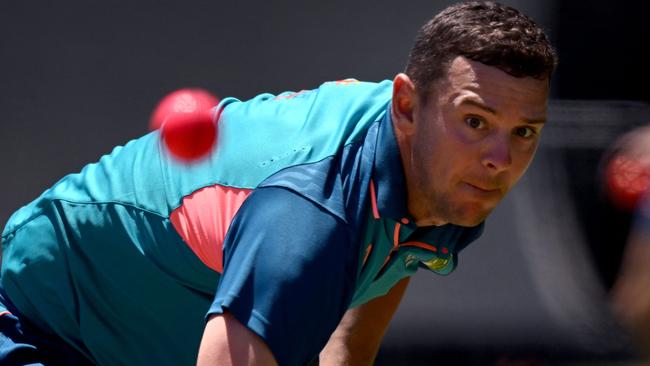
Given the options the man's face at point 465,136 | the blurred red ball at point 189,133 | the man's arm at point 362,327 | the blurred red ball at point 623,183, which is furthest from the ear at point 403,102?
the blurred red ball at point 623,183

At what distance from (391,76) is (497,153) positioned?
201 cm

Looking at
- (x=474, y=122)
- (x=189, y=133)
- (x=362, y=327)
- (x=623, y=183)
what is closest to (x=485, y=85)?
(x=474, y=122)

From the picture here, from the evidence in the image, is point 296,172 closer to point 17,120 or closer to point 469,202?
point 469,202

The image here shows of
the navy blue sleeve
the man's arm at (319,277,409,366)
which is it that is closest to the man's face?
the navy blue sleeve

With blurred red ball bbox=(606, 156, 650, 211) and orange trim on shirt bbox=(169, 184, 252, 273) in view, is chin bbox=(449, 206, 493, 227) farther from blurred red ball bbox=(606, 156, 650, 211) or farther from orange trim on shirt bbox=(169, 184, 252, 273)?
blurred red ball bbox=(606, 156, 650, 211)

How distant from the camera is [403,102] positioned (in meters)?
2.06

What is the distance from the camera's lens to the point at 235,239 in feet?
6.08

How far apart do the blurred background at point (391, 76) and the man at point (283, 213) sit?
1.73 meters

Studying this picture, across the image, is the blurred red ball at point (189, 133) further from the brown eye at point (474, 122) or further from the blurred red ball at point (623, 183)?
the blurred red ball at point (623, 183)

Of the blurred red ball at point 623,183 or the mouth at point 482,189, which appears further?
the blurred red ball at point 623,183

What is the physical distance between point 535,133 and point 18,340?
3.27 ft

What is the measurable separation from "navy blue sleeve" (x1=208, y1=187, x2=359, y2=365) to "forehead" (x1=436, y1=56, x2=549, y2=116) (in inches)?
12.3

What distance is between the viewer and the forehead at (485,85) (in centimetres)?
197

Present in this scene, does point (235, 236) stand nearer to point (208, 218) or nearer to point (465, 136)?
point (208, 218)
